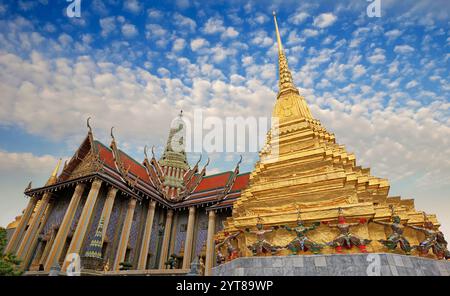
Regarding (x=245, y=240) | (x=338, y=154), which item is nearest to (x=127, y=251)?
(x=245, y=240)

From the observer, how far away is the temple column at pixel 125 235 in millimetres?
14988

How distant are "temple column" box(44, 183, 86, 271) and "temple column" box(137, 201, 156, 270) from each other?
491 centimetres

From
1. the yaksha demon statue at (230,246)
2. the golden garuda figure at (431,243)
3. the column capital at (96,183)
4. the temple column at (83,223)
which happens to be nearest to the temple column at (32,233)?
the temple column at (83,223)

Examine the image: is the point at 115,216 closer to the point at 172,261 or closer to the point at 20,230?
the point at 172,261

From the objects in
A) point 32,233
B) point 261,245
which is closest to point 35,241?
point 32,233

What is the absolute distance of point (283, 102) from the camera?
14.8m

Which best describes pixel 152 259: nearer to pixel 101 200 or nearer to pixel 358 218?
pixel 101 200

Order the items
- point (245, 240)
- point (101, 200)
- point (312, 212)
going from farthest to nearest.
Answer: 1. point (101, 200)
2. point (245, 240)
3. point (312, 212)

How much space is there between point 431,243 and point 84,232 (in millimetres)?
15715

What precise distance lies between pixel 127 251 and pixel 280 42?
748 inches

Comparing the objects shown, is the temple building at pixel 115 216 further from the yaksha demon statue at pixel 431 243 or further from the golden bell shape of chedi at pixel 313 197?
the yaksha demon statue at pixel 431 243

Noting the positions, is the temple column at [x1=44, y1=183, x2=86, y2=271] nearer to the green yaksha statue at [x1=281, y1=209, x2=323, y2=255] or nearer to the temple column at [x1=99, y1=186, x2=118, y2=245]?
the temple column at [x1=99, y1=186, x2=118, y2=245]

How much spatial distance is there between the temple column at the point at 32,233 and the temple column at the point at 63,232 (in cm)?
323

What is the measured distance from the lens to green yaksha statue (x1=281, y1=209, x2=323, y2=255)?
7.54 meters
